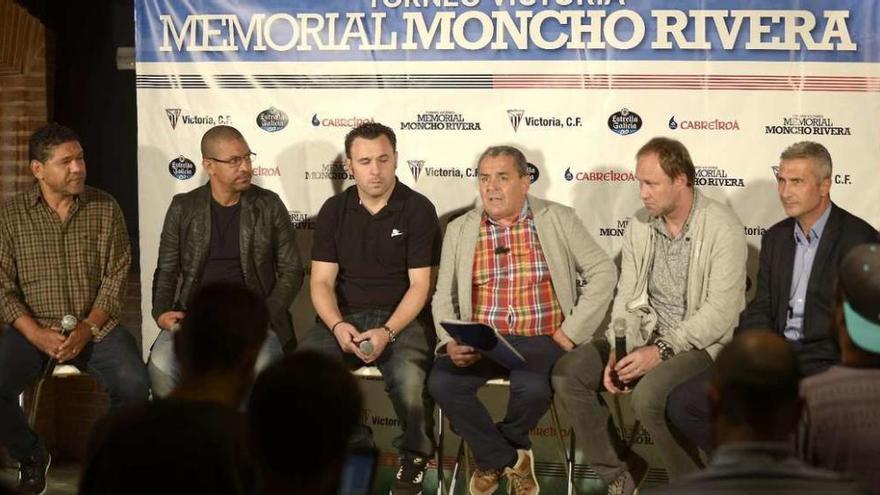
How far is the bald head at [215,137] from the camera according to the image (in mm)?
5262

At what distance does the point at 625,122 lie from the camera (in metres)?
5.34

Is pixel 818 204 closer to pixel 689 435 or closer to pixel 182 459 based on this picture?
pixel 689 435

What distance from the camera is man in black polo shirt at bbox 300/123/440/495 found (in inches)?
195

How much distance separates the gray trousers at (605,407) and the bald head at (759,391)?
6.91ft

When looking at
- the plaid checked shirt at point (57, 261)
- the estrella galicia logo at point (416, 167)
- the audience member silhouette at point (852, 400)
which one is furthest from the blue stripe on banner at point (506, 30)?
the audience member silhouette at point (852, 400)

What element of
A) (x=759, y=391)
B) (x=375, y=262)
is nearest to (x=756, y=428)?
(x=759, y=391)

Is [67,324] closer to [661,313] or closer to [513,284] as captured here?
[513,284]

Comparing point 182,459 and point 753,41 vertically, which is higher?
point 753,41

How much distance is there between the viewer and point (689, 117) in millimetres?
5285

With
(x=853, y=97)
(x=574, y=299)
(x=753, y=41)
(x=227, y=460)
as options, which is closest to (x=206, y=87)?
(x=574, y=299)

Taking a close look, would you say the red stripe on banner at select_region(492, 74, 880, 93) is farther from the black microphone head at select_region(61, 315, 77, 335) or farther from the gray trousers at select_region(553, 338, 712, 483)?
the black microphone head at select_region(61, 315, 77, 335)

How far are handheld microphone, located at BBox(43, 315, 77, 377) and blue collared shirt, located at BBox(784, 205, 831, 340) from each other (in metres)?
3.01

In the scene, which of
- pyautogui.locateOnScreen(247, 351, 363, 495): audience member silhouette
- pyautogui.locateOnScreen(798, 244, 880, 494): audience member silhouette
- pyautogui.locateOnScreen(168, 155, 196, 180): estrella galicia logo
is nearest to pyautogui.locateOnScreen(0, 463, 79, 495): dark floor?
pyautogui.locateOnScreen(168, 155, 196, 180): estrella galicia logo

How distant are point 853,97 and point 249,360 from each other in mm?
3490
